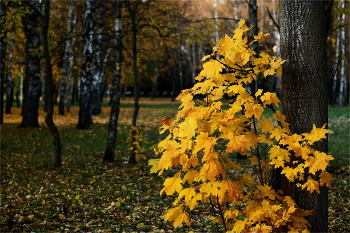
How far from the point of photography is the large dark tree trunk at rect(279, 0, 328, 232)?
3119 millimetres

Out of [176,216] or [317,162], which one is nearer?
[317,162]

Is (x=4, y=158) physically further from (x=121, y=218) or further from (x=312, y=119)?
(x=312, y=119)

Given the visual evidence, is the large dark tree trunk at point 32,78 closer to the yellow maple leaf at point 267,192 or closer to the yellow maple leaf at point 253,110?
the yellow maple leaf at point 253,110

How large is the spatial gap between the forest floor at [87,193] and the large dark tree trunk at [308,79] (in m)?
1.84

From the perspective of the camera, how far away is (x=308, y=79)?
123 inches

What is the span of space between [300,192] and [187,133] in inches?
50.3

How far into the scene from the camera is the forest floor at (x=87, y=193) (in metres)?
4.86

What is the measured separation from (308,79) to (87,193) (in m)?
4.80

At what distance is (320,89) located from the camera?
3.13m

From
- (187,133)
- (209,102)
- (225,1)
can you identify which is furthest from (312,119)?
(225,1)

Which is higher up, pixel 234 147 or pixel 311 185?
pixel 234 147

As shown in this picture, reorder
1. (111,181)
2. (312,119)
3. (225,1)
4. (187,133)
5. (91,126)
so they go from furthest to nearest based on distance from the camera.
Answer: (225,1), (91,126), (111,181), (312,119), (187,133)

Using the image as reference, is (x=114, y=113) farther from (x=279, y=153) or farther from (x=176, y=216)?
(x=279, y=153)

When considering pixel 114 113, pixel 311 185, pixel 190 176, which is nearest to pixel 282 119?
pixel 311 185
